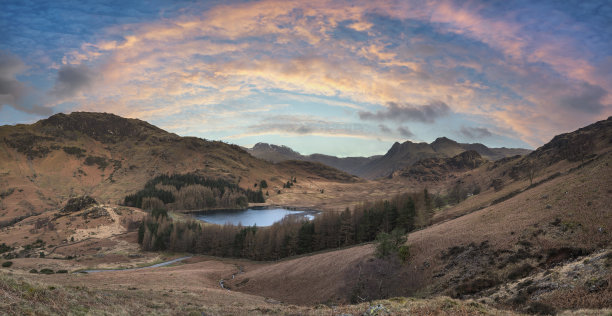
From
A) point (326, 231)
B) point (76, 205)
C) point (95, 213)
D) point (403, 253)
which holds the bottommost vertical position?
point (326, 231)

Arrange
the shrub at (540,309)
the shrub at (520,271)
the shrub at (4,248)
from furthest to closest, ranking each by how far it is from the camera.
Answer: the shrub at (4,248), the shrub at (520,271), the shrub at (540,309)

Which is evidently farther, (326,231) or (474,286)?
(326,231)

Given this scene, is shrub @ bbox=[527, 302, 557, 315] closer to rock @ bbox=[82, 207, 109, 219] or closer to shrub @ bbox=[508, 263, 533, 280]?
shrub @ bbox=[508, 263, 533, 280]

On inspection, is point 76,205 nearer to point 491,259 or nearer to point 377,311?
point 377,311

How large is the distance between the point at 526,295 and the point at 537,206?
31.9 meters


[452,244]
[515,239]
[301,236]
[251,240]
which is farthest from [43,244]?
[515,239]

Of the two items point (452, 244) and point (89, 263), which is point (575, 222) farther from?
point (89, 263)

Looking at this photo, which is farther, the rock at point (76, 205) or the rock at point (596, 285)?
the rock at point (76, 205)

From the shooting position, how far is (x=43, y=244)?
5325 inches

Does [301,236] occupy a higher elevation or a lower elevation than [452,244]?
lower

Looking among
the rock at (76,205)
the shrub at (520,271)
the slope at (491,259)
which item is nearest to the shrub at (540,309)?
the slope at (491,259)

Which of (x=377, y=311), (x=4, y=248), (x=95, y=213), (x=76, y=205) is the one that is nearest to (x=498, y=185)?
(x=377, y=311)

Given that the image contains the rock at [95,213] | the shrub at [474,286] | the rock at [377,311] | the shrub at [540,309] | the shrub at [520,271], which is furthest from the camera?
the rock at [95,213]

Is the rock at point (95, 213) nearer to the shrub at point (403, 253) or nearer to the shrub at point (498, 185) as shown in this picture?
the shrub at point (403, 253)
